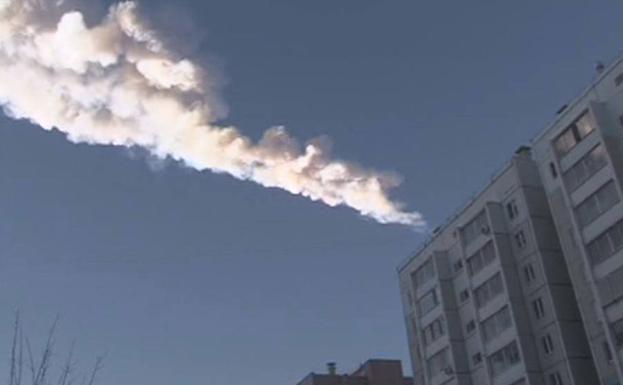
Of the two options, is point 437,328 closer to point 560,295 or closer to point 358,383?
point 560,295

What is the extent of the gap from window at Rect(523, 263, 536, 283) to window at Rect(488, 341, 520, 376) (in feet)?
16.9

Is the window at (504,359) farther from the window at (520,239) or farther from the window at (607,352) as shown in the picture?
the window at (520,239)

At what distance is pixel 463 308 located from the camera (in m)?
73.2

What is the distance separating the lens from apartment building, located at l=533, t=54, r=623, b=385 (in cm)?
5516

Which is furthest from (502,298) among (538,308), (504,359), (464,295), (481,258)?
(464,295)

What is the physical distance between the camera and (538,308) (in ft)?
210

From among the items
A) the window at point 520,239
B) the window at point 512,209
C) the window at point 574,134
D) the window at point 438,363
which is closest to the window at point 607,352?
the window at point 520,239

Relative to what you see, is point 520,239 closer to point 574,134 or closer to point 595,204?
point 595,204

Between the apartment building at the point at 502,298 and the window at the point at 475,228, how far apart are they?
0.28 ft

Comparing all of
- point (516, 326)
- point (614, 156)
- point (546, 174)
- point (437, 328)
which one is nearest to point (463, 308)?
point (437, 328)

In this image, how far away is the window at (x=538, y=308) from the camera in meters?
63.6

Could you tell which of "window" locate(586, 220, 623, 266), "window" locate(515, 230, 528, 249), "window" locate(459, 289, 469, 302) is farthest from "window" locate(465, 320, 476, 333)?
"window" locate(586, 220, 623, 266)

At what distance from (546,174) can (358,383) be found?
48966mm

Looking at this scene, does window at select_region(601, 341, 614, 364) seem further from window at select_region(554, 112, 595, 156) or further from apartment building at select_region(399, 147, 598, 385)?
window at select_region(554, 112, 595, 156)
